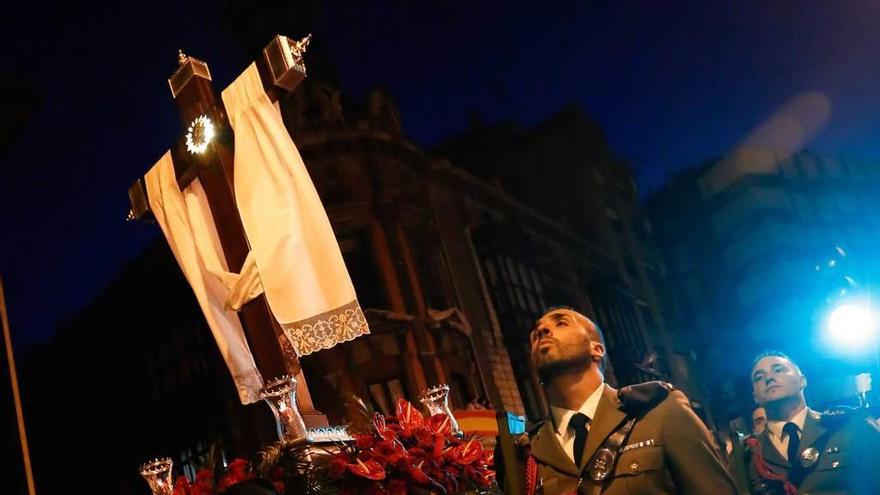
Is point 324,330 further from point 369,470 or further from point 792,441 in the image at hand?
point 792,441

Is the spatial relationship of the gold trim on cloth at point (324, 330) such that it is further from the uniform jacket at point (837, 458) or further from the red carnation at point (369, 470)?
the uniform jacket at point (837, 458)

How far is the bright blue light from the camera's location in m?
7.77

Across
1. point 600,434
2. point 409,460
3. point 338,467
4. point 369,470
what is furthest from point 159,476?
point 600,434

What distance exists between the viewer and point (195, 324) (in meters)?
18.0

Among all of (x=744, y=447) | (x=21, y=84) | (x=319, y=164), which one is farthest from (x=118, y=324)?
(x=744, y=447)

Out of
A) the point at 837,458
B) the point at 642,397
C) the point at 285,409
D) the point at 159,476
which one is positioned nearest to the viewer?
the point at 642,397

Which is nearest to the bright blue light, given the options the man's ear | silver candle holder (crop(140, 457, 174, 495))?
the man's ear

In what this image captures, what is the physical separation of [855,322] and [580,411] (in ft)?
18.7

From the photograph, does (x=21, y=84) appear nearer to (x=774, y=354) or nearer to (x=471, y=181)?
(x=774, y=354)

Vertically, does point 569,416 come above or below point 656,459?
above

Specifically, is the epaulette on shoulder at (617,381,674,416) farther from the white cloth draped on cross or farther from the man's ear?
the white cloth draped on cross

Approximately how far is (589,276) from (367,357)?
36.7 feet

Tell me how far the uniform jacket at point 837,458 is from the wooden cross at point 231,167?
2.61 meters

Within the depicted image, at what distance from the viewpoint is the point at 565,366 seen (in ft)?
10.7
